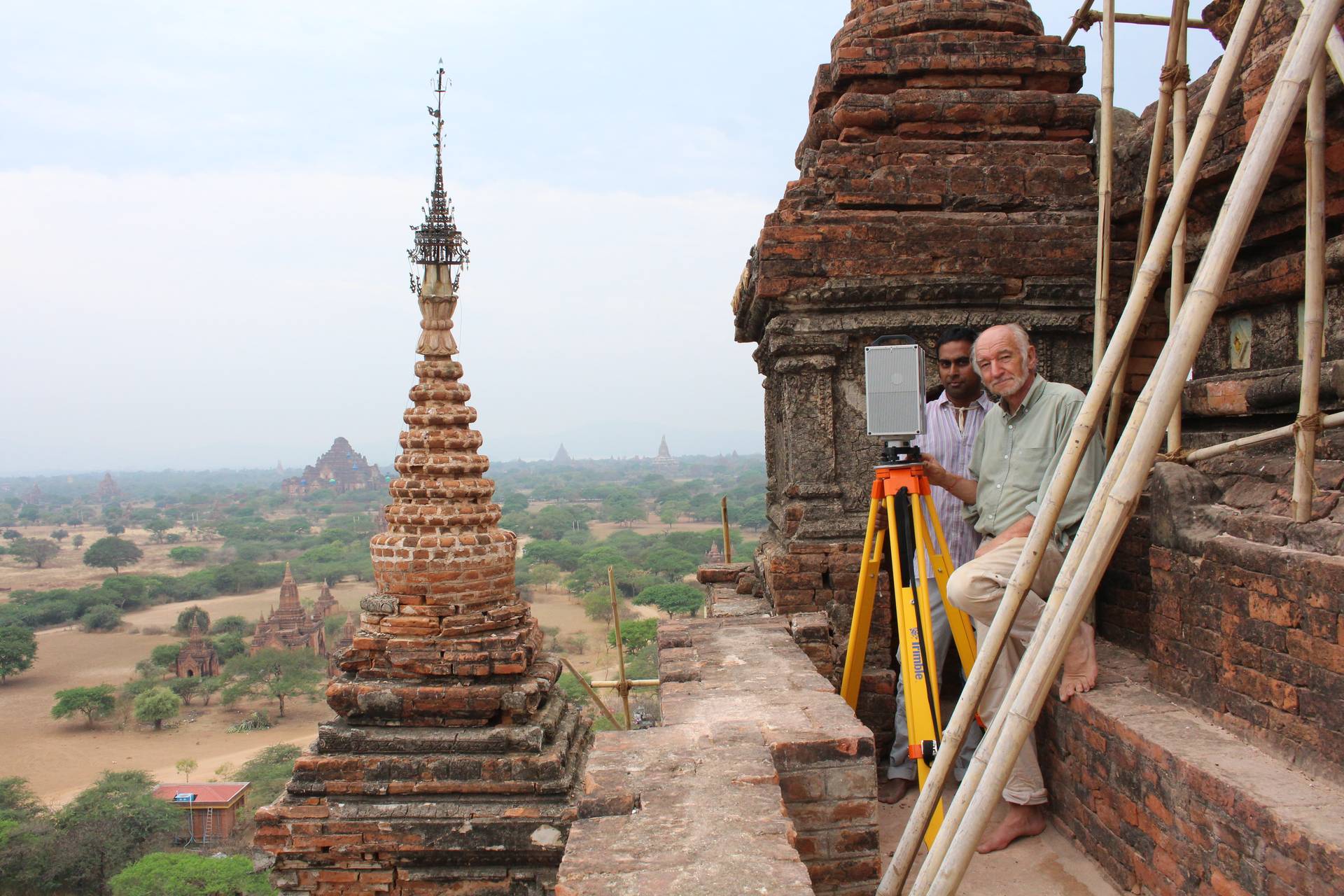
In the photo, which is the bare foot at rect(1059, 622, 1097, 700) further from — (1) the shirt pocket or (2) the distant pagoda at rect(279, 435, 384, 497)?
(2) the distant pagoda at rect(279, 435, 384, 497)

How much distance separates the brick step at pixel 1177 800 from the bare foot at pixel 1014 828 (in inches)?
3.2

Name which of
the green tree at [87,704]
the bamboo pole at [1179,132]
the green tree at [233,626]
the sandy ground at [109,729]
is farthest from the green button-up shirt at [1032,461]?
the green tree at [233,626]

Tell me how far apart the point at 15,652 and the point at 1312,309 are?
43.8 m

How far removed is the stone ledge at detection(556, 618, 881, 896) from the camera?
2.19m

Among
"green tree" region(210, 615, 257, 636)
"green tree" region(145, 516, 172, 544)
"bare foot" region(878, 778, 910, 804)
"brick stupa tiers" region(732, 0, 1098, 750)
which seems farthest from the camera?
"green tree" region(145, 516, 172, 544)

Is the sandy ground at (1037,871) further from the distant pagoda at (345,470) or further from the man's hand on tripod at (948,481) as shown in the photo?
the distant pagoda at (345,470)

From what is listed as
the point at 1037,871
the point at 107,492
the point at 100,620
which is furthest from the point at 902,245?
the point at 107,492

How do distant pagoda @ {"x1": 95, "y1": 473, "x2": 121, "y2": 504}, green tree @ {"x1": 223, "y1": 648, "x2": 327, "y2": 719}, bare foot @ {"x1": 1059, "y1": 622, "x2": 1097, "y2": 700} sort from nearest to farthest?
bare foot @ {"x1": 1059, "y1": 622, "x2": 1097, "y2": 700} < green tree @ {"x1": 223, "y1": 648, "x2": 327, "y2": 719} < distant pagoda @ {"x1": 95, "y1": 473, "x2": 121, "y2": 504}

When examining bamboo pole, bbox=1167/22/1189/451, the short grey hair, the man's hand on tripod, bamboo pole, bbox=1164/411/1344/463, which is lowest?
the man's hand on tripod

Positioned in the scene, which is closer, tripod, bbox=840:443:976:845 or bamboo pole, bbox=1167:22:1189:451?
bamboo pole, bbox=1167:22:1189:451

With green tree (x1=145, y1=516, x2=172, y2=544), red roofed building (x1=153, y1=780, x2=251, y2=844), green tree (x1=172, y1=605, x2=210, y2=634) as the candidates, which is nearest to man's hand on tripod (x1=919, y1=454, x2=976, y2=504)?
red roofed building (x1=153, y1=780, x2=251, y2=844)

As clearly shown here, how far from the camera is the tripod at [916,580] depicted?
3.26 meters

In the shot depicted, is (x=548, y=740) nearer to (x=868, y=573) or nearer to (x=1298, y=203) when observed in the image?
(x=868, y=573)

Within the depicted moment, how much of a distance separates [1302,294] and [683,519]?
93557 mm
